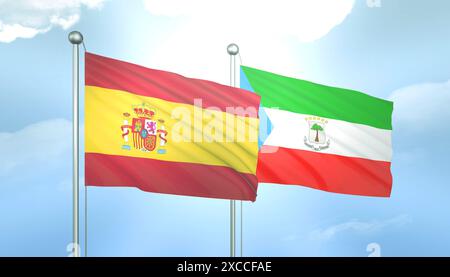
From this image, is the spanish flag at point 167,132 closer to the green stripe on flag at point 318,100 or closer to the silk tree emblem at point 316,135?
the green stripe on flag at point 318,100

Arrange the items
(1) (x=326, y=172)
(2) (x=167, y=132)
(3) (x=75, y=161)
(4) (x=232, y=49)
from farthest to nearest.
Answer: (1) (x=326, y=172)
(4) (x=232, y=49)
(2) (x=167, y=132)
(3) (x=75, y=161)

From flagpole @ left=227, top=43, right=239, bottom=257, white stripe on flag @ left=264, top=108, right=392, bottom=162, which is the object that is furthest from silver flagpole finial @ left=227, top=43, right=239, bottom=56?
white stripe on flag @ left=264, top=108, right=392, bottom=162

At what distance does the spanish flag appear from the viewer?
9.16 m

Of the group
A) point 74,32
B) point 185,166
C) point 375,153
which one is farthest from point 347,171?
point 74,32

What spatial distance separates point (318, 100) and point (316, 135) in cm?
55

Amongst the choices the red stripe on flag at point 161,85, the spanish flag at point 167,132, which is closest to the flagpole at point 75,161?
the spanish flag at point 167,132

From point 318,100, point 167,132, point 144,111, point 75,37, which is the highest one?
point 75,37

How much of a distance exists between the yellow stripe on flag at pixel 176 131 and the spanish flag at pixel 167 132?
1 cm

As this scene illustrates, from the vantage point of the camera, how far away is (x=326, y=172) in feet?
37.0

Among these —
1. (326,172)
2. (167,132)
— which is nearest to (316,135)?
(326,172)

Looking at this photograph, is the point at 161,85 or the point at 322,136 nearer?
the point at 161,85

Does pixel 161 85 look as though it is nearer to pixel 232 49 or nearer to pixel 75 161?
pixel 232 49

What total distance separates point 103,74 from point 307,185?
12.2 ft

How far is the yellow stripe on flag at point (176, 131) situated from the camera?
915 cm
